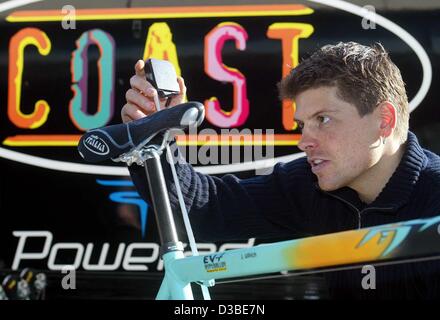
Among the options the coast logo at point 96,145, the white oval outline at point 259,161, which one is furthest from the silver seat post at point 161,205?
the white oval outline at point 259,161

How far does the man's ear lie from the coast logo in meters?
0.65

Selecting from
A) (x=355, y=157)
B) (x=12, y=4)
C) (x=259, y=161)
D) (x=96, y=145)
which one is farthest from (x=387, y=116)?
(x=12, y=4)

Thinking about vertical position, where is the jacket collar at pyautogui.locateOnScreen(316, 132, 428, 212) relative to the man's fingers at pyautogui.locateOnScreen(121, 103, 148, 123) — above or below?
below

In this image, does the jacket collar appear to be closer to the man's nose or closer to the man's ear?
the man's ear

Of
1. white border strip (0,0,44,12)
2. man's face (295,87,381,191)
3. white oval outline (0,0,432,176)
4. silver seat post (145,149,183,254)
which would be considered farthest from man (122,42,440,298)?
white border strip (0,0,44,12)

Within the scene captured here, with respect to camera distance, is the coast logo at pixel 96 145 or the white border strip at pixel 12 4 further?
the white border strip at pixel 12 4

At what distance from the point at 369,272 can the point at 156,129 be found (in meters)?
0.68

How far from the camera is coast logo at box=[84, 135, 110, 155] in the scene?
1.46 m

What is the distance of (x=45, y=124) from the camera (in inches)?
114

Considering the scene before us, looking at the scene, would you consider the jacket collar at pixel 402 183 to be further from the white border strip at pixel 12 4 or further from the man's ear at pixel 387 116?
the white border strip at pixel 12 4

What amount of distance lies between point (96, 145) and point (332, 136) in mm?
531

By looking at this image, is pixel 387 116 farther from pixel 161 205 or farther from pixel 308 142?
pixel 161 205

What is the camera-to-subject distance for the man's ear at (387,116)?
5.39 ft

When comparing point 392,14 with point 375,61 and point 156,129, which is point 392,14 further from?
point 156,129
